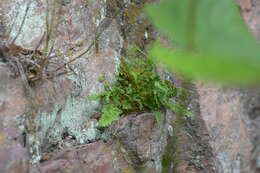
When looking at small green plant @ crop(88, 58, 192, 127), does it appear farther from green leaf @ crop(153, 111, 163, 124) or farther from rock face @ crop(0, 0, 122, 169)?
rock face @ crop(0, 0, 122, 169)

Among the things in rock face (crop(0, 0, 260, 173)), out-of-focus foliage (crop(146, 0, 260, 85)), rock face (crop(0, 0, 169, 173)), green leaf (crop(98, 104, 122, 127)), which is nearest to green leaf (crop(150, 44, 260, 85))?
out-of-focus foliage (crop(146, 0, 260, 85))

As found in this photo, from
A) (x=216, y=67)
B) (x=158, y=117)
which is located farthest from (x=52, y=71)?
(x=216, y=67)

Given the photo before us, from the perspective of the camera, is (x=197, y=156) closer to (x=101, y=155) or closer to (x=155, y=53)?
(x=101, y=155)

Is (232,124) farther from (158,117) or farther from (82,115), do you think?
(82,115)

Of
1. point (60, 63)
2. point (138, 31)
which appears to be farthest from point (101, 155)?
point (138, 31)

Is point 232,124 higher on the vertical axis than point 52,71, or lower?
lower
